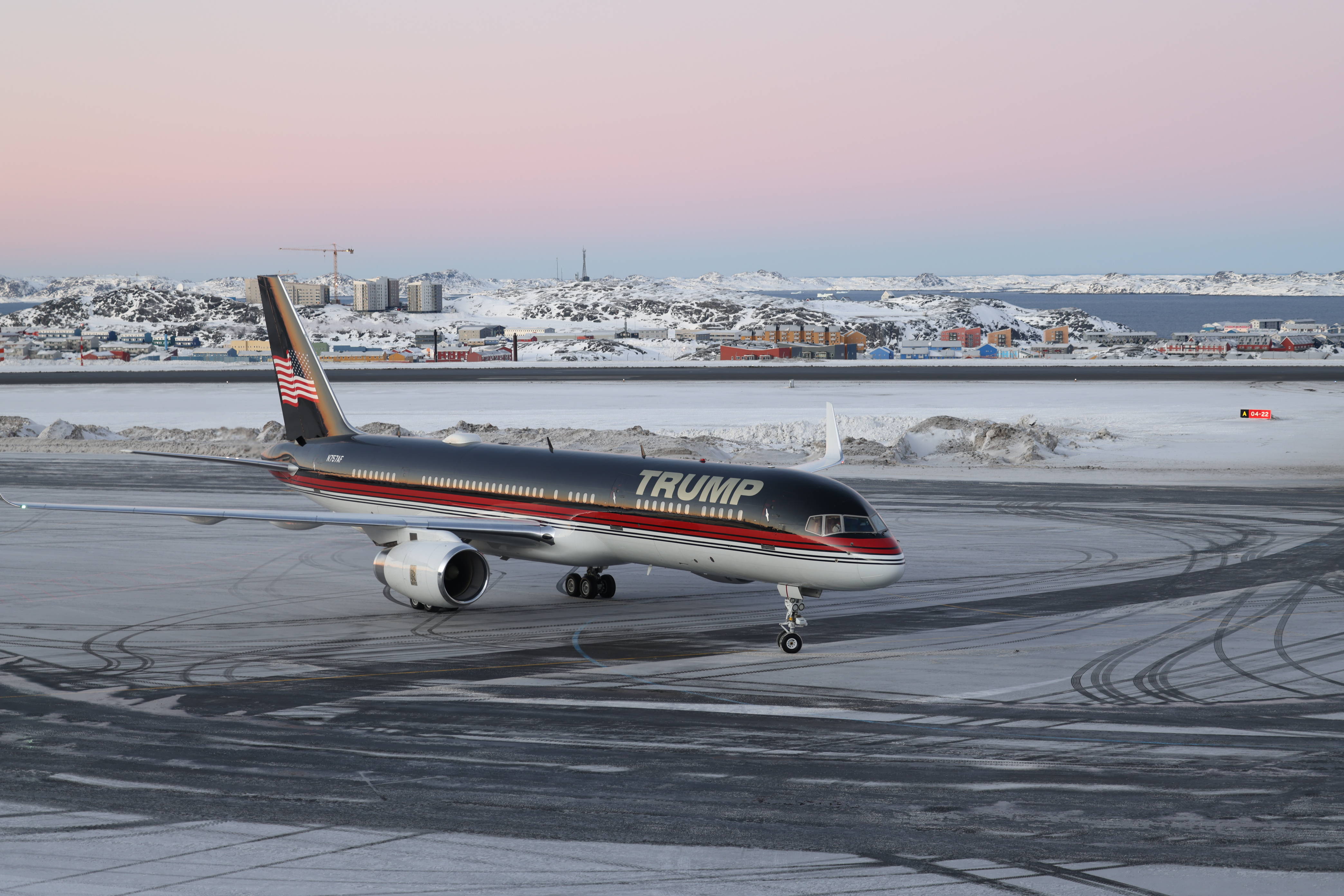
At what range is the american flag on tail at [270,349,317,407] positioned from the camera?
41.2 meters

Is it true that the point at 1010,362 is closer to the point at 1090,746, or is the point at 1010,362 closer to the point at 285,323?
the point at 285,323

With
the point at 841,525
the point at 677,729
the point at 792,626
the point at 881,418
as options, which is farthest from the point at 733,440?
the point at 677,729

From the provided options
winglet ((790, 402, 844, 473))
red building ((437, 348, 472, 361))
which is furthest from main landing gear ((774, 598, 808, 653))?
red building ((437, 348, 472, 361))

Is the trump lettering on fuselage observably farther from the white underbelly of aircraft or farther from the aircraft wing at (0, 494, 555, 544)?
the aircraft wing at (0, 494, 555, 544)

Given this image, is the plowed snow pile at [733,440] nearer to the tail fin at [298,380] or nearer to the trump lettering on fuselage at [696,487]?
the tail fin at [298,380]

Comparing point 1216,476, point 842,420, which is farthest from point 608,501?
point 842,420

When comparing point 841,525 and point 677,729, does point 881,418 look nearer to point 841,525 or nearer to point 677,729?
point 841,525

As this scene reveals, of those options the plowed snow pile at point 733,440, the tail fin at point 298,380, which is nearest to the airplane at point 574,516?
the tail fin at point 298,380

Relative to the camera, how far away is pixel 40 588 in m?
35.8

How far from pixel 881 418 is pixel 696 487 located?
52.7 m

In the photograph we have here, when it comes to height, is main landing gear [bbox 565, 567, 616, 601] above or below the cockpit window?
below

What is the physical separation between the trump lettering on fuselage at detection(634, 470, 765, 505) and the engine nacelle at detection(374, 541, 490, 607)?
15.5 ft

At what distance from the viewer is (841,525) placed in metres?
28.2

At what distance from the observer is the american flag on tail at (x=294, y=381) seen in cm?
4125
